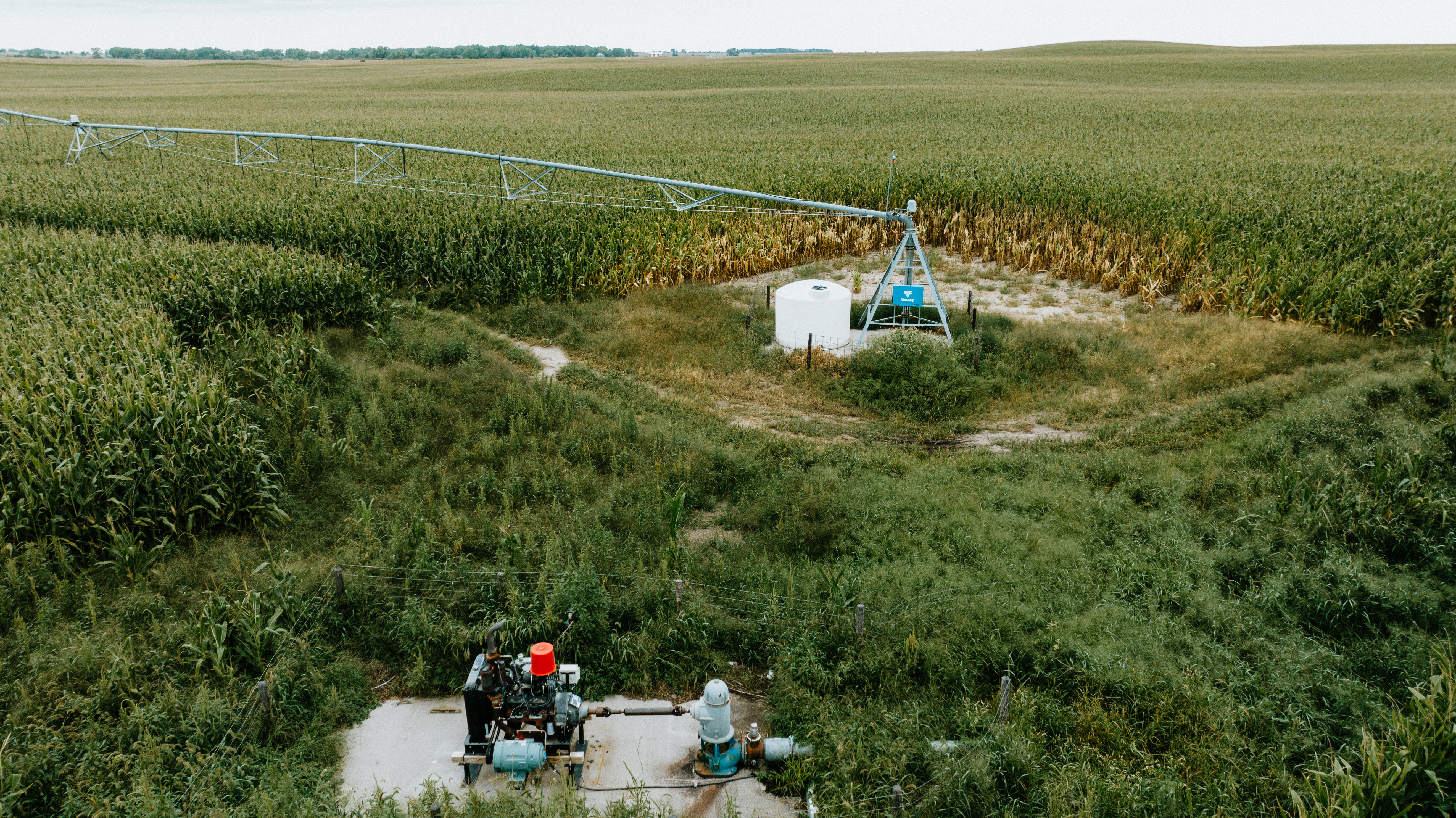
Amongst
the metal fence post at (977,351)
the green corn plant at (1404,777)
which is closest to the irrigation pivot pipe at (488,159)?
the metal fence post at (977,351)

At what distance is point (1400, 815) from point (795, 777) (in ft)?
12.6

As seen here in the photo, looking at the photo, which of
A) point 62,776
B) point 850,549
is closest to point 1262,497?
point 850,549

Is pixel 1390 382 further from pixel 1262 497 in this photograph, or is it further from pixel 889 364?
pixel 889 364

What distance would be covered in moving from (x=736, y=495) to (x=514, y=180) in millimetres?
18224

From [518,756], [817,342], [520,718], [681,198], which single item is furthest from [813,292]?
[518,756]

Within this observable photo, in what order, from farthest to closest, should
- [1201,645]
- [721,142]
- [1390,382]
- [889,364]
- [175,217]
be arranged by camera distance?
1. [721,142]
2. [175,217]
3. [889,364]
4. [1390,382]
5. [1201,645]

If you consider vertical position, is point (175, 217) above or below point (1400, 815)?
above

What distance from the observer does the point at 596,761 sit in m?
6.91

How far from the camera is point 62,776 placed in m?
6.35

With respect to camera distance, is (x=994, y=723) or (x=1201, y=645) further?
(x=1201, y=645)

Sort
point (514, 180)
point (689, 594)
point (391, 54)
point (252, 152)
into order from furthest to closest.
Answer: point (391, 54)
point (252, 152)
point (514, 180)
point (689, 594)

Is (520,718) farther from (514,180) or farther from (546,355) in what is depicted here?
(514,180)

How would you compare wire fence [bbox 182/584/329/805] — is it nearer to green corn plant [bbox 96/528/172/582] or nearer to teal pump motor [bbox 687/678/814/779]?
green corn plant [bbox 96/528/172/582]

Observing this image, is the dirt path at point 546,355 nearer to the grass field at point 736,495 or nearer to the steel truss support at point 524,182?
the grass field at point 736,495
